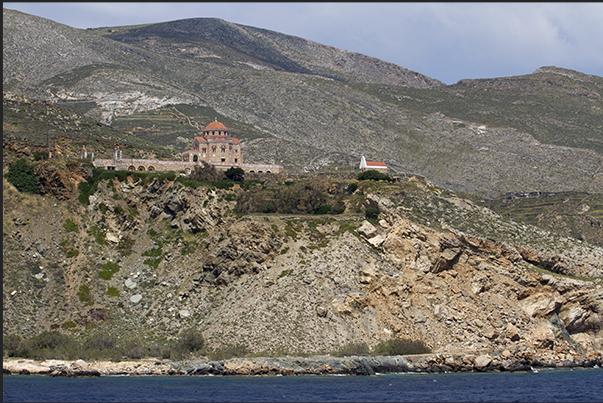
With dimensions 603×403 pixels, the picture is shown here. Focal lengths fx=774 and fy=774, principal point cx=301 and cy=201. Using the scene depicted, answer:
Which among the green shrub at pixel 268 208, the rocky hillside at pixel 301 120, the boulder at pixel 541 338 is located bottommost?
the boulder at pixel 541 338

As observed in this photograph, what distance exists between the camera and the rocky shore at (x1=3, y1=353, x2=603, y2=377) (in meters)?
59.5

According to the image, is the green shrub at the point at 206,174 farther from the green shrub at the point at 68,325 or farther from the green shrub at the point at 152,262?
the green shrub at the point at 68,325

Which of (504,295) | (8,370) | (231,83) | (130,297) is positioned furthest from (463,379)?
(231,83)

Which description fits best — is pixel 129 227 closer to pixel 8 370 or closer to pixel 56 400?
pixel 8 370

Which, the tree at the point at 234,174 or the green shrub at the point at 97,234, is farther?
the tree at the point at 234,174

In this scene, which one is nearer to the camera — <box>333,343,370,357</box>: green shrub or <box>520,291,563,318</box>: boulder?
<box>333,343,370,357</box>: green shrub

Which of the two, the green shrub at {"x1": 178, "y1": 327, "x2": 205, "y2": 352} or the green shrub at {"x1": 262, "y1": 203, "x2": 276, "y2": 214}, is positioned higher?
the green shrub at {"x1": 262, "y1": 203, "x2": 276, "y2": 214}

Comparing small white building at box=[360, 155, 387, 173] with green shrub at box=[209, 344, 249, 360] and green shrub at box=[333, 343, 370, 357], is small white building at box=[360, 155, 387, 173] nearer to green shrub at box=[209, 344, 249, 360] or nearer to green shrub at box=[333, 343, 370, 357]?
green shrub at box=[333, 343, 370, 357]

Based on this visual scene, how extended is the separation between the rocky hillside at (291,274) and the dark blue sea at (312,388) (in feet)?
18.4

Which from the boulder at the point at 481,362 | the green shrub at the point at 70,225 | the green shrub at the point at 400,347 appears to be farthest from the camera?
the green shrub at the point at 70,225

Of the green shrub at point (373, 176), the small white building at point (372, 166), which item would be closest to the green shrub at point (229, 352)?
the green shrub at point (373, 176)

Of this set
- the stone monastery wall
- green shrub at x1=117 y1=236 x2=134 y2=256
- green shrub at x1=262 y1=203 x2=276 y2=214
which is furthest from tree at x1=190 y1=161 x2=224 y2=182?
green shrub at x1=117 y1=236 x2=134 y2=256

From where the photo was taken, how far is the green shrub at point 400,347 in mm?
65000

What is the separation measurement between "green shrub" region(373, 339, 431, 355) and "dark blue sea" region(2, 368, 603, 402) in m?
2.62
